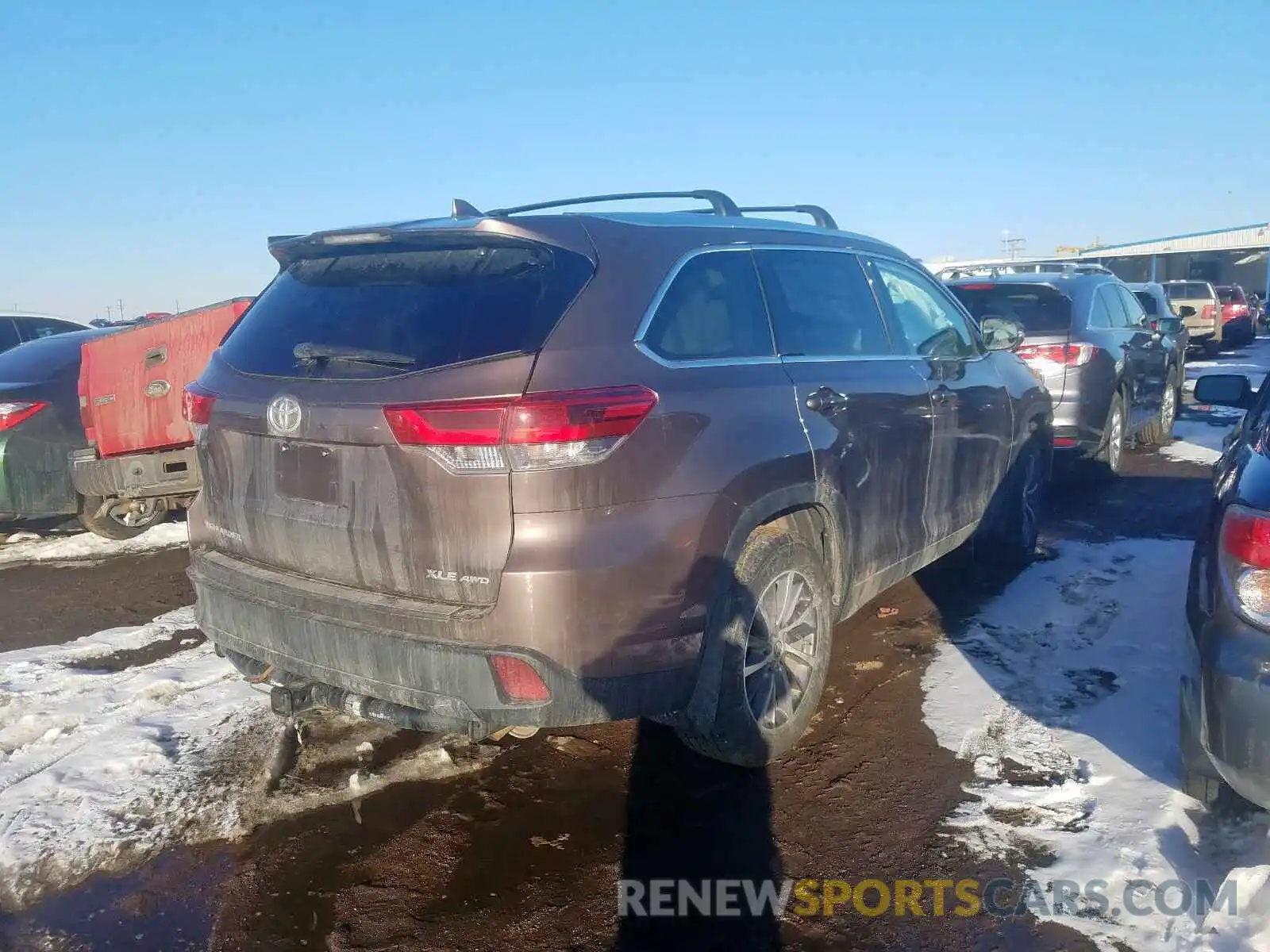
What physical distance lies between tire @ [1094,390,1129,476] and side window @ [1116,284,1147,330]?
0.93m

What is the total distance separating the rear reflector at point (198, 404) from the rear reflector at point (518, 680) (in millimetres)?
1396

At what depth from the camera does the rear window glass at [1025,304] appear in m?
7.37

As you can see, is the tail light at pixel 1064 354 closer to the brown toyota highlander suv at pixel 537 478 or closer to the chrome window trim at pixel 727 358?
the chrome window trim at pixel 727 358

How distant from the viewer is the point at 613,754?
358 cm

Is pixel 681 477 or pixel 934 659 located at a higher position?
pixel 681 477

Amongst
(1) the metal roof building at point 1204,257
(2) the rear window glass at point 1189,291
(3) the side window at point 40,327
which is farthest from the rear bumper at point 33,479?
(1) the metal roof building at point 1204,257

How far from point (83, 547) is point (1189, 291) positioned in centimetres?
2324

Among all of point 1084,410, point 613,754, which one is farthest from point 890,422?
point 1084,410

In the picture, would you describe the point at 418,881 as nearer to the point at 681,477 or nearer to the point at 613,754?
the point at 613,754

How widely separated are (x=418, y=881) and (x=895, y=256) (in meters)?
3.39

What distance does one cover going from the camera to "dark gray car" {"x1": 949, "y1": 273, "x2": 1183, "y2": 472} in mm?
7211

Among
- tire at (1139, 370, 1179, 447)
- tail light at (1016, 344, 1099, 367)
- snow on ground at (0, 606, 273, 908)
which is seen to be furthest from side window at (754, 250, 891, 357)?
tire at (1139, 370, 1179, 447)

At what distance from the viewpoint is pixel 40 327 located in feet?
37.3

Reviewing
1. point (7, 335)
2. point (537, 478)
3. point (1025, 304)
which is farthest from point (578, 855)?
point (7, 335)
